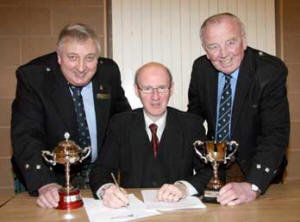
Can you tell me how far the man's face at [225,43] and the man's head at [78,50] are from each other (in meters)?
0.65

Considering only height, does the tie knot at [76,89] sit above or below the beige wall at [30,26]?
below

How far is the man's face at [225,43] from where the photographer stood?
214cm

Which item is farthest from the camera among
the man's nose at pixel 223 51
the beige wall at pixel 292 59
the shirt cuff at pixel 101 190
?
the beige wall at pixel 292 59

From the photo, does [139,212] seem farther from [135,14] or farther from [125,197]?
[135,14]

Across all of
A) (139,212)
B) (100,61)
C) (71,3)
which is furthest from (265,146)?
(71,3)

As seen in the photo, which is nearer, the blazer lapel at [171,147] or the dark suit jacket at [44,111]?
the dark suit jacket at [44,111]

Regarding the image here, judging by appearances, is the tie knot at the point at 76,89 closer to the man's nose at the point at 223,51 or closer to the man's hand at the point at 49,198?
the man's hand at the point at 49,198

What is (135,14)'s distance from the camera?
13.0 feet

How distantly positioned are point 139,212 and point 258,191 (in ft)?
1.99

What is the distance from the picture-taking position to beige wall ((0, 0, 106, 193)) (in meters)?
3.85

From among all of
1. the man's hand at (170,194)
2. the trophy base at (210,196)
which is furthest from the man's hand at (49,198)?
the trophy base at (210,196)

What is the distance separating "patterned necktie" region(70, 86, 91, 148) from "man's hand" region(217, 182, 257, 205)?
38.6 inches

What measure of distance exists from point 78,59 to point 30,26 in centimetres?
200

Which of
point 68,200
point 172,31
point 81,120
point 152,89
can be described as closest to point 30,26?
point 172,31
